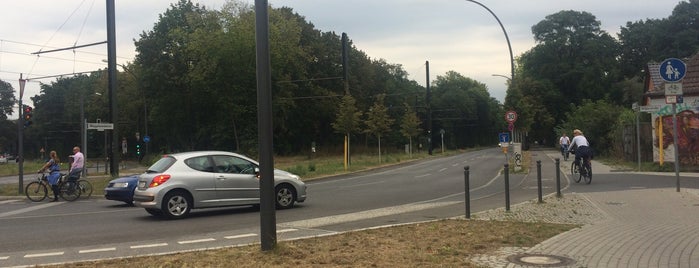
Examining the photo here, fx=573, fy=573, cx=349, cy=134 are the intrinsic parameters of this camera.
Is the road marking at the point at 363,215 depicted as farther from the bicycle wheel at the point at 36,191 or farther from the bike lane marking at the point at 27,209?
the bicycle wheel at the point at 36,191

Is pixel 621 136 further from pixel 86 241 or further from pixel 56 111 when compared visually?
pixel 56 111

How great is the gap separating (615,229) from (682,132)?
56.5 ft

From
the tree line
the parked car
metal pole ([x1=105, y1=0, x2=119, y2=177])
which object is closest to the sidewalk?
the parked car

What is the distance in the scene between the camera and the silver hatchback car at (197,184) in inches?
457

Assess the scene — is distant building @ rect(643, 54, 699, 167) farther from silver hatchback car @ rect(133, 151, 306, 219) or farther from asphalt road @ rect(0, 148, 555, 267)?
silver hatchback car @ rect(133, 151, 306, 219)

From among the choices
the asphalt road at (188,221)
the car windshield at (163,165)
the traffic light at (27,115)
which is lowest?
the asphalt road at (188,221)

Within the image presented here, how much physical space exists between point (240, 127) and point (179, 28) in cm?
1263

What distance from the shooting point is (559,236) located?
802cm

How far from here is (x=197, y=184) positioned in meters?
12.0

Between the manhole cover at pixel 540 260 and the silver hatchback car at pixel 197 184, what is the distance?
22.2ft

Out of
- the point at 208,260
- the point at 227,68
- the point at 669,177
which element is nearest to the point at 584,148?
the point at 669,177

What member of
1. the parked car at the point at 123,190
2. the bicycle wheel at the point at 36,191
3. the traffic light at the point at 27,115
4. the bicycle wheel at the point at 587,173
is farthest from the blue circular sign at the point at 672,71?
the traffic light at the point at 27,115

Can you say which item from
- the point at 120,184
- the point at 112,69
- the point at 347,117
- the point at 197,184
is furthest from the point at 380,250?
the point at 347,117

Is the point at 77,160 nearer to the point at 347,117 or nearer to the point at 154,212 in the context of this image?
the point at 154,212
